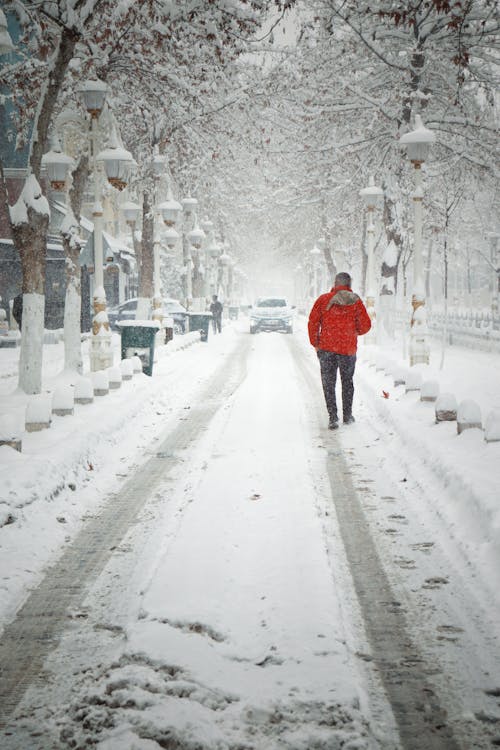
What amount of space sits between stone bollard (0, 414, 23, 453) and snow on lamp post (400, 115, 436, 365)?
951 cm

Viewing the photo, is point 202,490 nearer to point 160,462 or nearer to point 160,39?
point 160,462

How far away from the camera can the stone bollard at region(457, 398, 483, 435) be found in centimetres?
762

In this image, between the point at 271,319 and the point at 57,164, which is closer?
the point at 57,164

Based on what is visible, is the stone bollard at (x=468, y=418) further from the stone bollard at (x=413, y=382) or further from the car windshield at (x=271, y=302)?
the car windshield at (x=271, y=302)

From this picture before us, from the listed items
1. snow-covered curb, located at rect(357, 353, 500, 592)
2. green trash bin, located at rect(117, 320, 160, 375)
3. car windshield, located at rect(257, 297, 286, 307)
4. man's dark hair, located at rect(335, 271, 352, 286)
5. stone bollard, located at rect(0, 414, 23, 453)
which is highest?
car windshield, located at rect(257, 297, 286, 307)

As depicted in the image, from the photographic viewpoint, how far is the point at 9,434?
22.2 feet

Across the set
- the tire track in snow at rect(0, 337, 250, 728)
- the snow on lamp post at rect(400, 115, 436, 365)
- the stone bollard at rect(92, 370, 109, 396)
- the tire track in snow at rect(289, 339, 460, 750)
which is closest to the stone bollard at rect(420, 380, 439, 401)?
the tire track in snow at rect(0, 337, 250, 728)

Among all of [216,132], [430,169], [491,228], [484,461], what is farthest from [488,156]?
[491,228]

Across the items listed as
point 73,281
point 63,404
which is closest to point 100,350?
point 73,281

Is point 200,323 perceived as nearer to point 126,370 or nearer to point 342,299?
point 126,370

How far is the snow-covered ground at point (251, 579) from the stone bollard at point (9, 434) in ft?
0.46

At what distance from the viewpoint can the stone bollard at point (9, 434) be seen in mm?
6742

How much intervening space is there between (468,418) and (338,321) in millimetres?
2335

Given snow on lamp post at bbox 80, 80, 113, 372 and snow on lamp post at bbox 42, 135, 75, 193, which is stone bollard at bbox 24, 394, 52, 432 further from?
snow on lamp post at bbox 42, 135, 75, 193
